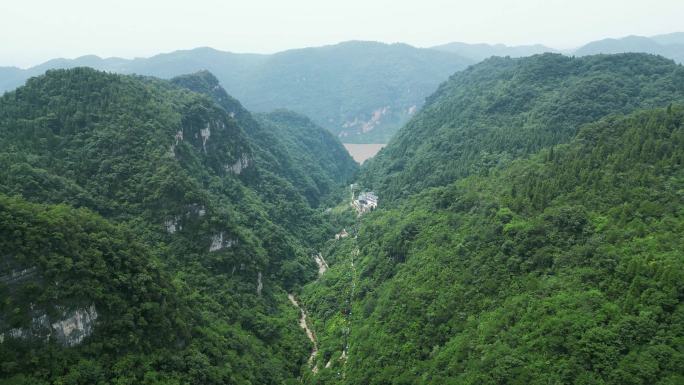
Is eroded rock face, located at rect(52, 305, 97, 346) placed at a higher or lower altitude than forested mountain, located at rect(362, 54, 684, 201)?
lower

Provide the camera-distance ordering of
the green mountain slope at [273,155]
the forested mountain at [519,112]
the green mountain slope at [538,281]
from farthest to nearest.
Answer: the green mountain slope at [273,155], the forested mountain at [519,112], the green mountain slope at [538,281]

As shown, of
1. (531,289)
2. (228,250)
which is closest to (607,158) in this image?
(531,289)

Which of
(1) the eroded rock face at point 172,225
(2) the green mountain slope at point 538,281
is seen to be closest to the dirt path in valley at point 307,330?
(2) the green mountain slope at point 538,281

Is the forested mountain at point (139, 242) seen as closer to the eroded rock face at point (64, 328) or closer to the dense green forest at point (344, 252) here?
the eroded rock face at point (64, 328)

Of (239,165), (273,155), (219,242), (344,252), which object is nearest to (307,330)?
(219,242)

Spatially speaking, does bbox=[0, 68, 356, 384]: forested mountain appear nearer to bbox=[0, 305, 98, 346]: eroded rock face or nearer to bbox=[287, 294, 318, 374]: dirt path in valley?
bbox=[0, 305, 98, 346]: eroded rock face

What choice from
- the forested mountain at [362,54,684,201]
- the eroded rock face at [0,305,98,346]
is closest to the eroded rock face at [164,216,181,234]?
the eroded rock face at [0,305,98,346]
